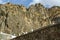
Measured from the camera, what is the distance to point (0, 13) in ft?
143

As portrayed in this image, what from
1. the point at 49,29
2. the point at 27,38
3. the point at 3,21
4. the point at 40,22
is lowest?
the point at 40,22

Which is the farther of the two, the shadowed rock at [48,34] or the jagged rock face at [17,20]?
the jagged rock face at [17,20]

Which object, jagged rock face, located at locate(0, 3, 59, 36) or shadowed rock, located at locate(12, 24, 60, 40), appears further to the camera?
jagged rock face, located at locate(0, 3, 59, 36)

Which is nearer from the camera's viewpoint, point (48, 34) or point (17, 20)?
point (48, 34)

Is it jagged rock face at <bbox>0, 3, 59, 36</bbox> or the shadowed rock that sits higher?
the shadowed rock

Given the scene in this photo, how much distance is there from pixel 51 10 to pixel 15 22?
18.0 metres

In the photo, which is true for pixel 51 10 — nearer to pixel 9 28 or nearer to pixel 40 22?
pixel 40 22

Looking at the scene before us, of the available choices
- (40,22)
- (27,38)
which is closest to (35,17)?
(40,22)

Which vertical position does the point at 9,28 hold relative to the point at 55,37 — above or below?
below

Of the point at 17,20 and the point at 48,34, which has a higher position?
the point at 48,34

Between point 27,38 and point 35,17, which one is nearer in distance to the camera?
point 27,38

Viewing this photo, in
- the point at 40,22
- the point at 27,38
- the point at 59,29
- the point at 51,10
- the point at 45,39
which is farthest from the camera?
the point at 51,10

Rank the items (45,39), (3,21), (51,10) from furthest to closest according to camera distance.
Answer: (51,10) < (3,21) < (45,39)

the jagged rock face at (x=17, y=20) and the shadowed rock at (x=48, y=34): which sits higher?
the shadowed rock at (x=48, y=34)
